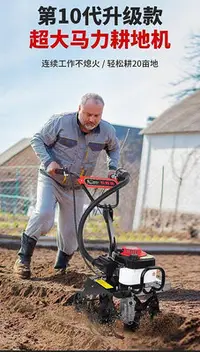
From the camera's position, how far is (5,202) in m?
12.9

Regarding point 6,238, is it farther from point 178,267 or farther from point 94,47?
point 94,47

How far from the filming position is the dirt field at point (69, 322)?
303 centimetres

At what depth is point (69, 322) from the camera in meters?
3.43

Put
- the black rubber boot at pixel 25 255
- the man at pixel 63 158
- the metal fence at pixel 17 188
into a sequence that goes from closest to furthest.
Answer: the man at pixel 63 158, the black rubber boot at pixel 25 255, the metal fence at pixel 17 188

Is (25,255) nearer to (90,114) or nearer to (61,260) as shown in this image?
(61,260)

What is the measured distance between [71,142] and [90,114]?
18.5 inches

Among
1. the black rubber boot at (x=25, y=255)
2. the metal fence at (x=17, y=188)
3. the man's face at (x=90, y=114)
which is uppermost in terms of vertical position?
the man's face at (x=90, y=114)

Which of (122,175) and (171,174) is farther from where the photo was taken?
(171,174)

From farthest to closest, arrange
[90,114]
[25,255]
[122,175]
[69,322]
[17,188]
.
→ [17,188]
[25,255]
[90,114]
[122,175]
[69,322]

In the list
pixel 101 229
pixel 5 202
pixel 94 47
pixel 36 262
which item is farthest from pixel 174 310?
pixel 5 202

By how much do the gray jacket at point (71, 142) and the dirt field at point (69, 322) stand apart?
3.36 ft

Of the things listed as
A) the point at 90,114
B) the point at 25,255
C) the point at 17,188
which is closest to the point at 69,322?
the point at 25,255

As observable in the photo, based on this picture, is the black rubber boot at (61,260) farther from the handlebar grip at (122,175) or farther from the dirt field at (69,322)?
the handlebar grip at (122,175)

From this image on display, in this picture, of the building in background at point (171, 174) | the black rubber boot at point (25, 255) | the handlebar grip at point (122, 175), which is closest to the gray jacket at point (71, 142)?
the black rubber boot at point (25, 255)
